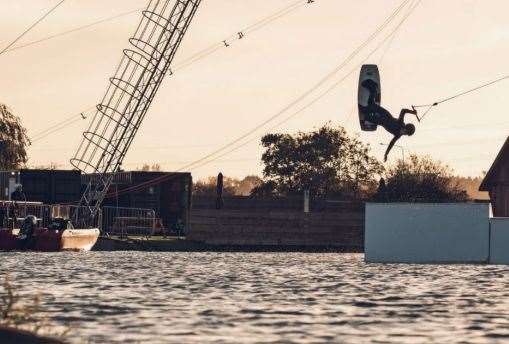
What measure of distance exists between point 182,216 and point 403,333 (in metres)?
90.0

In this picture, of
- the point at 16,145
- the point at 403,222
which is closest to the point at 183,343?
the point at 403,222

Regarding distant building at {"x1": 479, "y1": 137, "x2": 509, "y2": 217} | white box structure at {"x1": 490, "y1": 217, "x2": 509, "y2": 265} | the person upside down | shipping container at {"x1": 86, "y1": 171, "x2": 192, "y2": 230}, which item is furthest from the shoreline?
white box structure at {"x1": 490, "y1": 217, "x2": 509, "y2": 265}

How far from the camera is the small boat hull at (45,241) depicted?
7619 cm

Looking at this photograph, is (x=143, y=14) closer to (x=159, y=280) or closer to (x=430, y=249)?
(x=430, y=249)

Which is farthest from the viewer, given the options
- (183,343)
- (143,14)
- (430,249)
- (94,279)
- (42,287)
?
(143,14)

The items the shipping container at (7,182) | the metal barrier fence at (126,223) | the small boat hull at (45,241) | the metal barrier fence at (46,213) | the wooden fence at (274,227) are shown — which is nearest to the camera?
the small boat hull at (45,241)

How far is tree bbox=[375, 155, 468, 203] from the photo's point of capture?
9762 centimetres

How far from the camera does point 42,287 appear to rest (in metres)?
33.4

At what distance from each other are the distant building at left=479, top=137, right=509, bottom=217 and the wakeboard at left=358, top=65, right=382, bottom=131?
78.8 feet

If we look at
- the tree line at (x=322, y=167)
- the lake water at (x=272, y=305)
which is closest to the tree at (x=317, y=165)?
the tree line at (x=322, y=167)

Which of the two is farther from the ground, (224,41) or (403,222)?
(224,41)

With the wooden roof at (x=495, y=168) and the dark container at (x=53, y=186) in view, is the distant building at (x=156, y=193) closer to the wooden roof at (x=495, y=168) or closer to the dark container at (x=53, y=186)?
the dark container at (x=53, y=186)

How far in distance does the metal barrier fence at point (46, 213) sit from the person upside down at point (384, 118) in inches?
1440

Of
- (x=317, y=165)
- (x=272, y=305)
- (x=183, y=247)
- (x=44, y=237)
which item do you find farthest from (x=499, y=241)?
(x=317, y=165)
